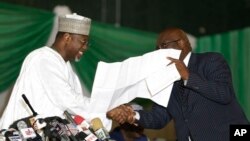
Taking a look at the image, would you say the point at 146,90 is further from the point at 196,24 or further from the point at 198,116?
the point at 196,24

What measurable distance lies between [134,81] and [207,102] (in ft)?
1.62

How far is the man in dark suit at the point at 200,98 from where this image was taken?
310 cm

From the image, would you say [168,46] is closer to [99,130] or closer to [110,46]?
[99,130]

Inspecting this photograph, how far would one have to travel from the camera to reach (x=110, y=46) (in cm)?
586

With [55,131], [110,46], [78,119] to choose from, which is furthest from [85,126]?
[110,46]

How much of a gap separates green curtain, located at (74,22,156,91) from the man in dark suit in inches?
88.6

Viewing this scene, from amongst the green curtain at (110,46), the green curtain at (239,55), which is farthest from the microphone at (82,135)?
the green curtain at (239,55)

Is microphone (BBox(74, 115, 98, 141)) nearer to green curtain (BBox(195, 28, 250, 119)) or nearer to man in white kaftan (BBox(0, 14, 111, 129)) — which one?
man in white kaftan (BBox(0, 14, 111, 129))

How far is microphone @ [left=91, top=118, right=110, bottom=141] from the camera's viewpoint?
10.3 feet

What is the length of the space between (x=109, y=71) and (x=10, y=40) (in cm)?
Answer: 189

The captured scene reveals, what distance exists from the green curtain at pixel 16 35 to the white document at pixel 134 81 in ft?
5.87

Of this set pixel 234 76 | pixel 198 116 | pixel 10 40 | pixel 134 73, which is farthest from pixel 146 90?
pixel 234 76

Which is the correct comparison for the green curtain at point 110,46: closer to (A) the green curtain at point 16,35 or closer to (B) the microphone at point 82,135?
(A) the green curtain at point 16,35

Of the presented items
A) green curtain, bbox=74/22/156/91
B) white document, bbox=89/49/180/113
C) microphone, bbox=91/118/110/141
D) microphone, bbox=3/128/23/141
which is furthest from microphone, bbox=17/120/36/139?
green curtain, bbox=74/22/156/91
